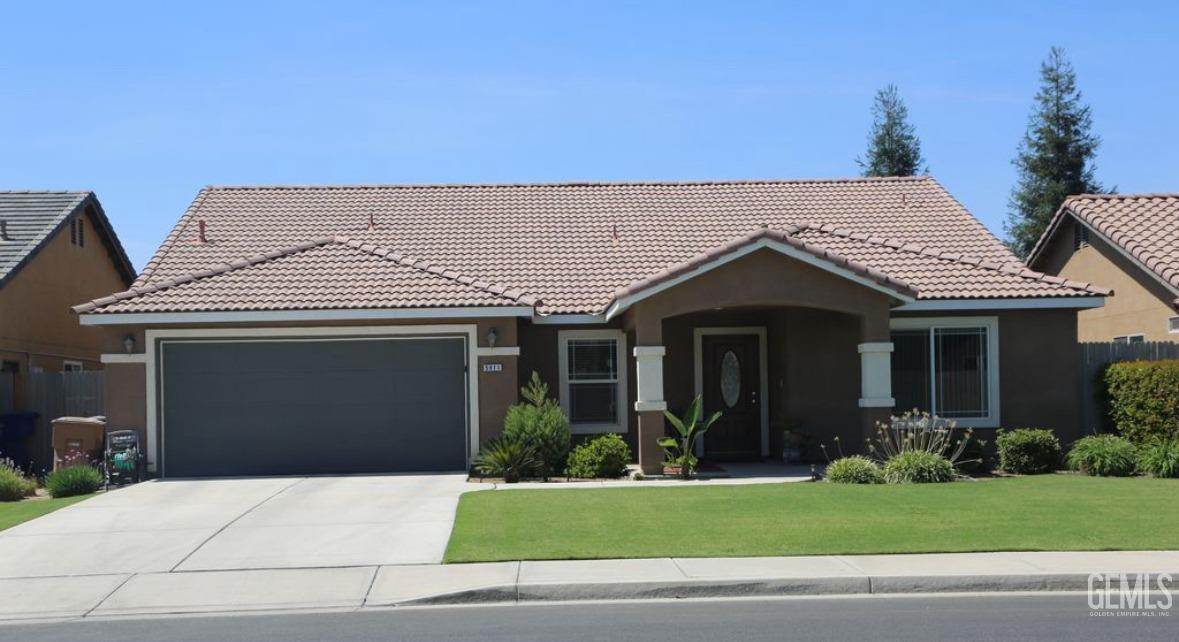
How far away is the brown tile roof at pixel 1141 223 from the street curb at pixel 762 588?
43.3 feet

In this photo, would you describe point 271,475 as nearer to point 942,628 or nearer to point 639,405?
point 639,405

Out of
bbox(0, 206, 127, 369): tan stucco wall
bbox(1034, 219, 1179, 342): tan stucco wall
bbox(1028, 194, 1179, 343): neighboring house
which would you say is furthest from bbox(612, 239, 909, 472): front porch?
bbox(0, 206, 127, 369): tan stucco wall

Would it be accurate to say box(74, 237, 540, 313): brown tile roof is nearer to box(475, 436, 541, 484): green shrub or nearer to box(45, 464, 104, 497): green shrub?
box(475, 436, 541, 484): green shrub

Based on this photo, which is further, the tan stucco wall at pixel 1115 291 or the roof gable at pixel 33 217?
the roof gable at pixel 33 217

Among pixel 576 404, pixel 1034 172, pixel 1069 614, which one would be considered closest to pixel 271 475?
pixel 576 404

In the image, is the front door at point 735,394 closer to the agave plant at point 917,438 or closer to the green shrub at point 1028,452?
the agave plant at point 917,438

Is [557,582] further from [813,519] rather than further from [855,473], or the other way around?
[855,473]

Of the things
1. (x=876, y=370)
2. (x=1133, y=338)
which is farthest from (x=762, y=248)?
(x=1133, y=338)

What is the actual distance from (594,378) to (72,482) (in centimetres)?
840

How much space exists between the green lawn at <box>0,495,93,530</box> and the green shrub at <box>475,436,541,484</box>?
5.70 metres

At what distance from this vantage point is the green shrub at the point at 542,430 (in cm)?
1853

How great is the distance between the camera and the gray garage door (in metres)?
19.6

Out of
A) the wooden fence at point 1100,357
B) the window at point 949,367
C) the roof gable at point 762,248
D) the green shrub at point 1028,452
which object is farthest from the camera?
the wooden fence at point 1100,357

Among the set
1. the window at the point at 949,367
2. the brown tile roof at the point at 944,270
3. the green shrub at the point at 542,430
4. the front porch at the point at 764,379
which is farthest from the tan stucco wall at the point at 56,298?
the window at the point at 949,367
